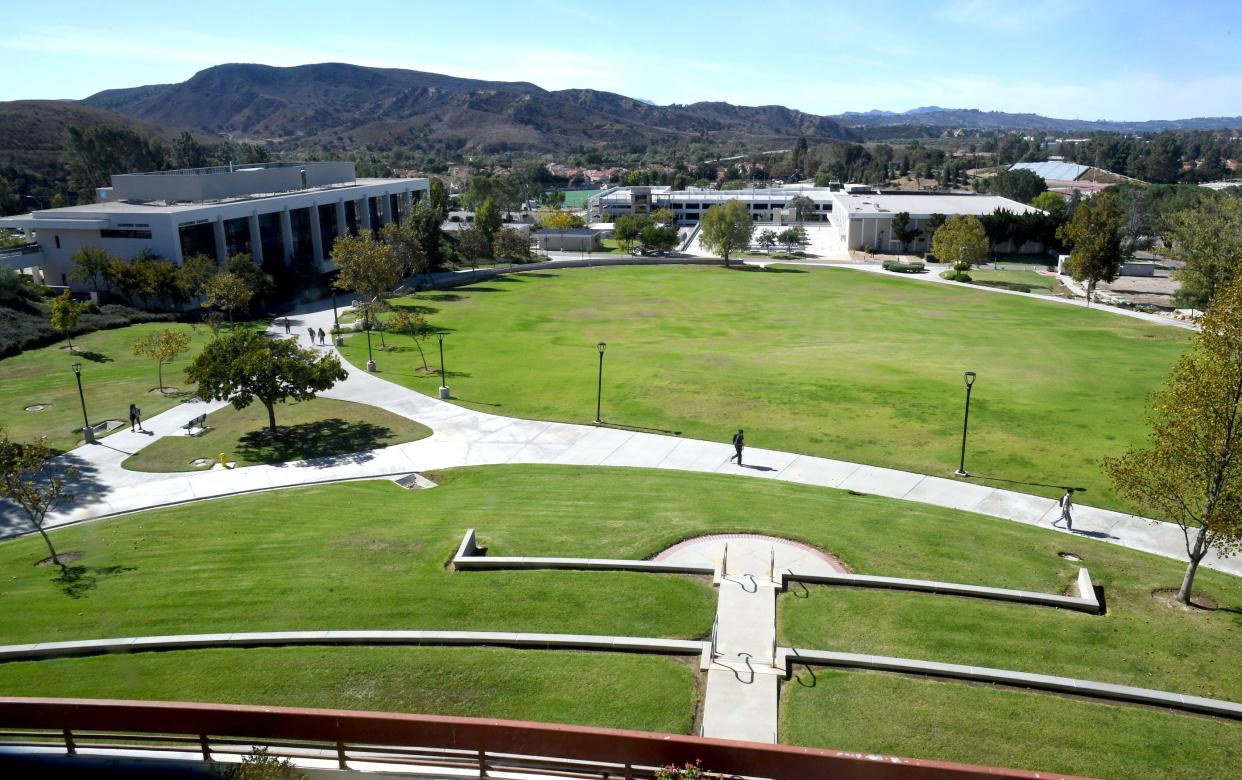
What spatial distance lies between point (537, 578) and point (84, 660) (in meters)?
9.68

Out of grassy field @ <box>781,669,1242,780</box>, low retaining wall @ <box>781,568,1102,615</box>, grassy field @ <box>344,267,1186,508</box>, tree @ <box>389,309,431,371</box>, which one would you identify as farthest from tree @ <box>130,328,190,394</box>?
grassy field @ <box>781,669,1242,780</box>

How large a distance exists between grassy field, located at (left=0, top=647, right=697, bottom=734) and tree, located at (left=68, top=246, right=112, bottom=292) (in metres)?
59.5

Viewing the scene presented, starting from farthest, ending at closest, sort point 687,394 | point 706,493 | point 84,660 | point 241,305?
1. point 241,305
2. point 687,394
3. point 706,493
4. point 84,660

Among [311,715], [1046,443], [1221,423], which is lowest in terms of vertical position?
[1046,443]

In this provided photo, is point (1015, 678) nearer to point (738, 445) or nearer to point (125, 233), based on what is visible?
point (738, 445)

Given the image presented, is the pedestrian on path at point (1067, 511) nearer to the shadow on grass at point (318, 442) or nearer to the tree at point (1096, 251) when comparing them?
the shadow on grass at point (318, 442)

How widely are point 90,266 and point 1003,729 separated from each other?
72.7 m

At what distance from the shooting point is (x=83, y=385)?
44406mm

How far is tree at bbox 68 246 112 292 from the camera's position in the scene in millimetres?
64688

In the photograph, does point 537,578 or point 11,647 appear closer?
point 11,647

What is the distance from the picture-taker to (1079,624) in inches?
724

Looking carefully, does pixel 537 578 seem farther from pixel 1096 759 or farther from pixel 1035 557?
pixel 1035 557

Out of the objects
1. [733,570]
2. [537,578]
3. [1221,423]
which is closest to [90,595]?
[537,578]

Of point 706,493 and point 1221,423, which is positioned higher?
point 1221,423
